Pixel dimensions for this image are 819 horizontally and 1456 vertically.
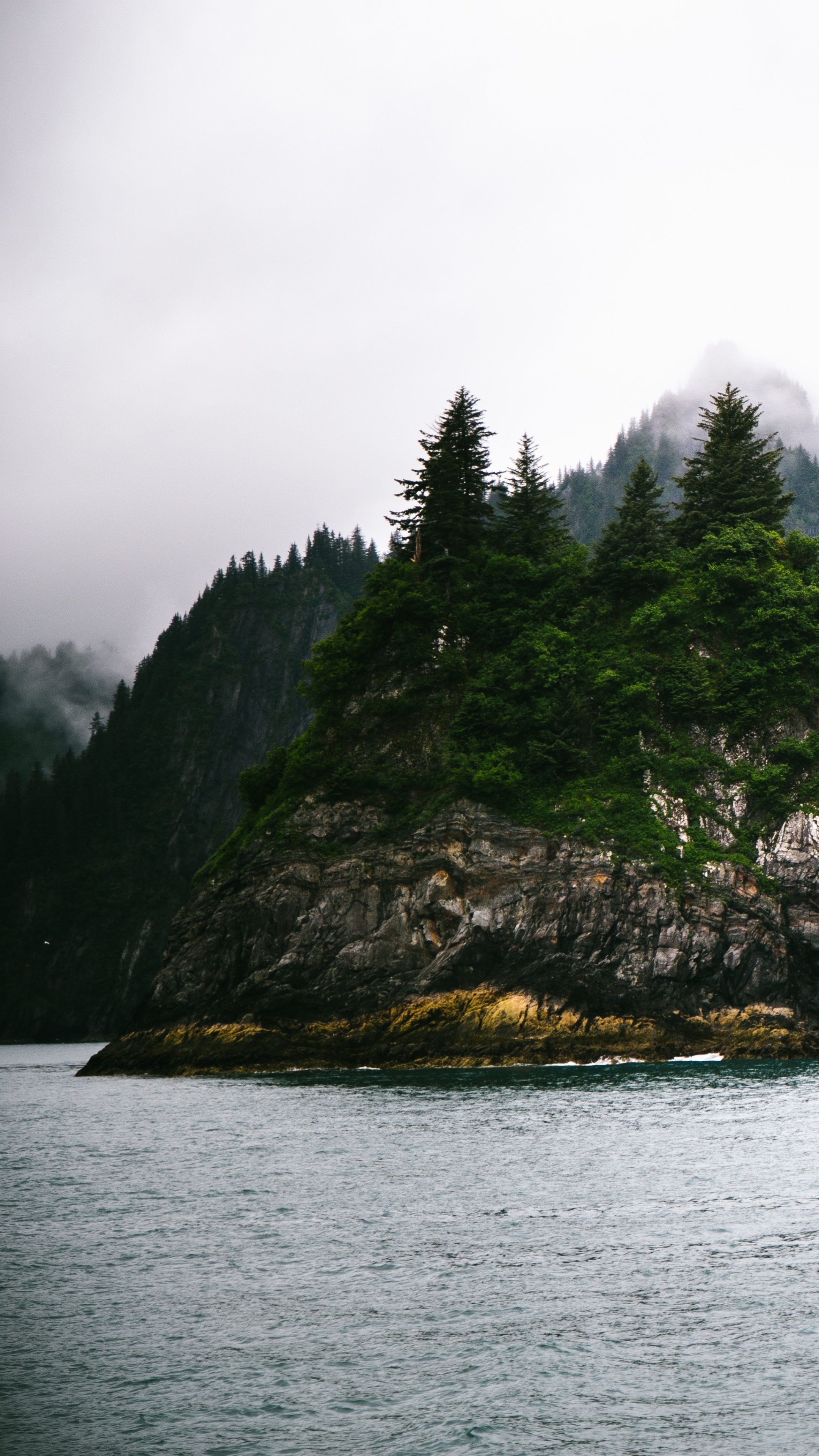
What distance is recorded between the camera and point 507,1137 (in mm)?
31688

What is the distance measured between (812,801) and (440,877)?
915 inches

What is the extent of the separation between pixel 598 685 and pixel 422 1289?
55.5 metres

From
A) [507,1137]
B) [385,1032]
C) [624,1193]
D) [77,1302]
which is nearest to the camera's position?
[77,1302]

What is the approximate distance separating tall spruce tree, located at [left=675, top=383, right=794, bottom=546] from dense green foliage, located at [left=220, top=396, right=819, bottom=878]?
0.30m

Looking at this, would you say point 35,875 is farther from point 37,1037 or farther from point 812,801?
→ point 812,801

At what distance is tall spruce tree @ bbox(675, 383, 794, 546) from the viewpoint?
259 feet

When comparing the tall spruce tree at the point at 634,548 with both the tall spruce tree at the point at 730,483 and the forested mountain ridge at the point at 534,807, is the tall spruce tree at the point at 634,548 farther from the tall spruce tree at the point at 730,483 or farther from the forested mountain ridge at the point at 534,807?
the tall spruce tree at the point at 730,483

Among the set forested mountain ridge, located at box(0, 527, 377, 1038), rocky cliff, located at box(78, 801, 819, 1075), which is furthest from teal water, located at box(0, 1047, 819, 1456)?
forested mountain ridge, located at box(0, 527, 377, 1038)

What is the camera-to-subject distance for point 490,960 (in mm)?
60375

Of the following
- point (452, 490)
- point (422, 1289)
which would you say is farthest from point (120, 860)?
point (422, 1289)

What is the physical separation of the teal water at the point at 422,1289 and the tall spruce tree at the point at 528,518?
5314 cm

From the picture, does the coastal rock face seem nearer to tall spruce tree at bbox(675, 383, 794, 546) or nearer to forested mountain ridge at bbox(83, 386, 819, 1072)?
forested mountain ridge at bbox(83, 386, 819, 1072)

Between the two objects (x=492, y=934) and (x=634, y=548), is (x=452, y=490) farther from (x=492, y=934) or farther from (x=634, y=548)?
(x=492, y=934)

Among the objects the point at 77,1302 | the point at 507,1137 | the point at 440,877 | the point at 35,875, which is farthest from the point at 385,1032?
the point at 35,875
